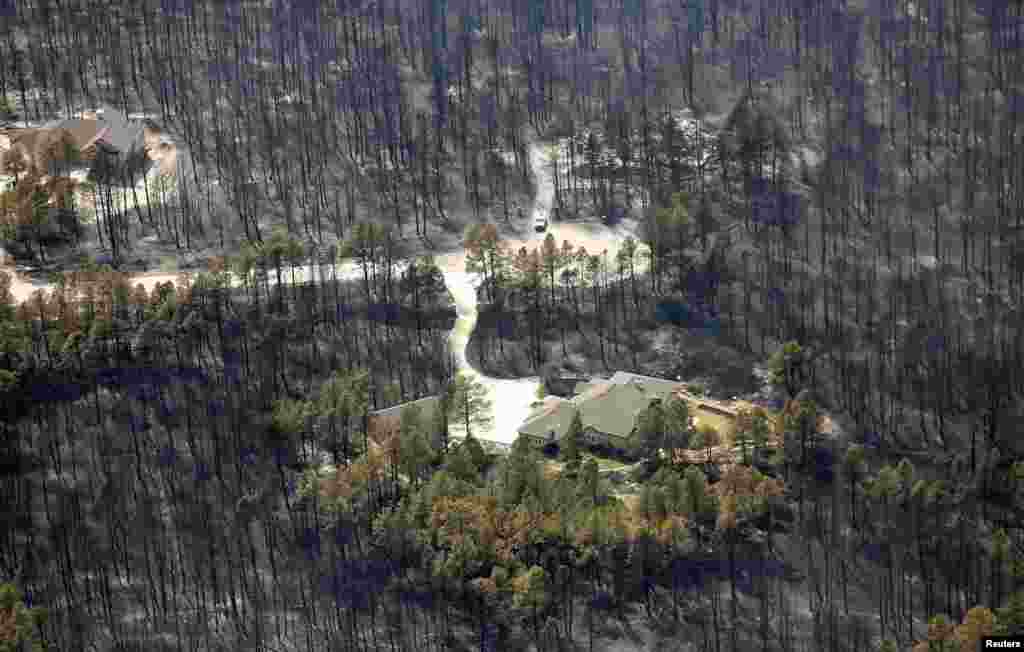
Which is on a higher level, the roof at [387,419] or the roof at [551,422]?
the roof at [387,419]

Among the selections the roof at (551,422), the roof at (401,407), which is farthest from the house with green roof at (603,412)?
the roof at (401,407)

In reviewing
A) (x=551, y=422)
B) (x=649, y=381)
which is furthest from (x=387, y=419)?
(x=649, y=381)

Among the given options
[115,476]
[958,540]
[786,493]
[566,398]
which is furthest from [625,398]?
[115,476]

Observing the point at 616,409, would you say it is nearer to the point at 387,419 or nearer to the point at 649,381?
the point at 649,381

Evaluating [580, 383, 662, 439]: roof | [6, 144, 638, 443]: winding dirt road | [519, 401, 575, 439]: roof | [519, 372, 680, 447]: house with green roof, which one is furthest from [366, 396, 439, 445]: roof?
[580, 383, 662, 439]: roof

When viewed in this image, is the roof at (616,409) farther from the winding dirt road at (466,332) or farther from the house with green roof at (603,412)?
the winding dirt road at (466,332)

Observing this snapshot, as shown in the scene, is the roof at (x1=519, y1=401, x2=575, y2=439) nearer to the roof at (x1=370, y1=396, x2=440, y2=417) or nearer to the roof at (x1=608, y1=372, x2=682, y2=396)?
the roof at (x1=608, y1=372, x2=682, y2=396)

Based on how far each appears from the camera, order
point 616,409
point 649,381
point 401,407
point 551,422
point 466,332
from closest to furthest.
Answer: point 551,422 → point 401,407 → point 616,409 → point 649,381 → point 466,332

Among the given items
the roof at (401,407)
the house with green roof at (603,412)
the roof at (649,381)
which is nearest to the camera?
the house with green roof at (603,412)

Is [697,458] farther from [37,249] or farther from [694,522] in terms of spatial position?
[37,249]

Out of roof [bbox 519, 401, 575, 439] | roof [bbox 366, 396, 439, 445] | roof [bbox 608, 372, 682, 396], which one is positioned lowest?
roof [bbox 519, 401, 575, 439]

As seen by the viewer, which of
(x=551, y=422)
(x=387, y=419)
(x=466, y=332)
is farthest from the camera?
(x=466, y=332)
